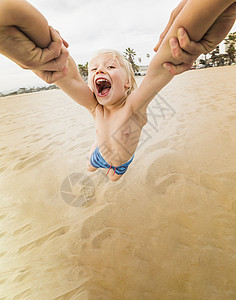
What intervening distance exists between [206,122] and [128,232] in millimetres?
2648

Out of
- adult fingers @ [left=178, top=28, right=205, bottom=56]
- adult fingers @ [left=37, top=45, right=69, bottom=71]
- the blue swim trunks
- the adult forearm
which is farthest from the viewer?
the blue swim trunks

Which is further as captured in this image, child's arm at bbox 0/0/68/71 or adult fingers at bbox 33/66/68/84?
adult fingers at bbox 33/66/68/84

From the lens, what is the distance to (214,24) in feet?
2.11

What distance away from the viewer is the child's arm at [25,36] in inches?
22.3

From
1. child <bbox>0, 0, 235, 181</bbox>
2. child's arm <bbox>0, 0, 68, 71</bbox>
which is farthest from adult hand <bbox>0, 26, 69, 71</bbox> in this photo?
child <bbox>0, 0, 235, 181</bbox>

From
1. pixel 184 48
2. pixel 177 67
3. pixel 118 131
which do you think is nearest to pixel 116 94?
pixel 118 131

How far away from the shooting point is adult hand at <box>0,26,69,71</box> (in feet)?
2.03

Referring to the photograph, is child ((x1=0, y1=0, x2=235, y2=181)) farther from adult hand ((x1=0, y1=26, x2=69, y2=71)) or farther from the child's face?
adult hand ((x1=0, y1=26, x2=69, y2=71))

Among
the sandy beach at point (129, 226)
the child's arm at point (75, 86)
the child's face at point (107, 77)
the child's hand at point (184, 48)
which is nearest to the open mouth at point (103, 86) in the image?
the child's face at point (107, 77)

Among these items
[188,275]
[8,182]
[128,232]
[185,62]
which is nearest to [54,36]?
[185,62]

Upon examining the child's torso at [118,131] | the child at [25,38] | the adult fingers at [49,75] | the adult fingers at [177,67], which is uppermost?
the child at [25,38]

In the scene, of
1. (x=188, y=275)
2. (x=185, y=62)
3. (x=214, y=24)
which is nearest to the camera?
(x=214, y=24)

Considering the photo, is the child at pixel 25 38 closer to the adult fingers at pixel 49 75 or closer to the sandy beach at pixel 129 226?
the adult fingers at pixel 49 75

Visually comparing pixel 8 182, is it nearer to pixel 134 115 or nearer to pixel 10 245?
pixel 10 245
